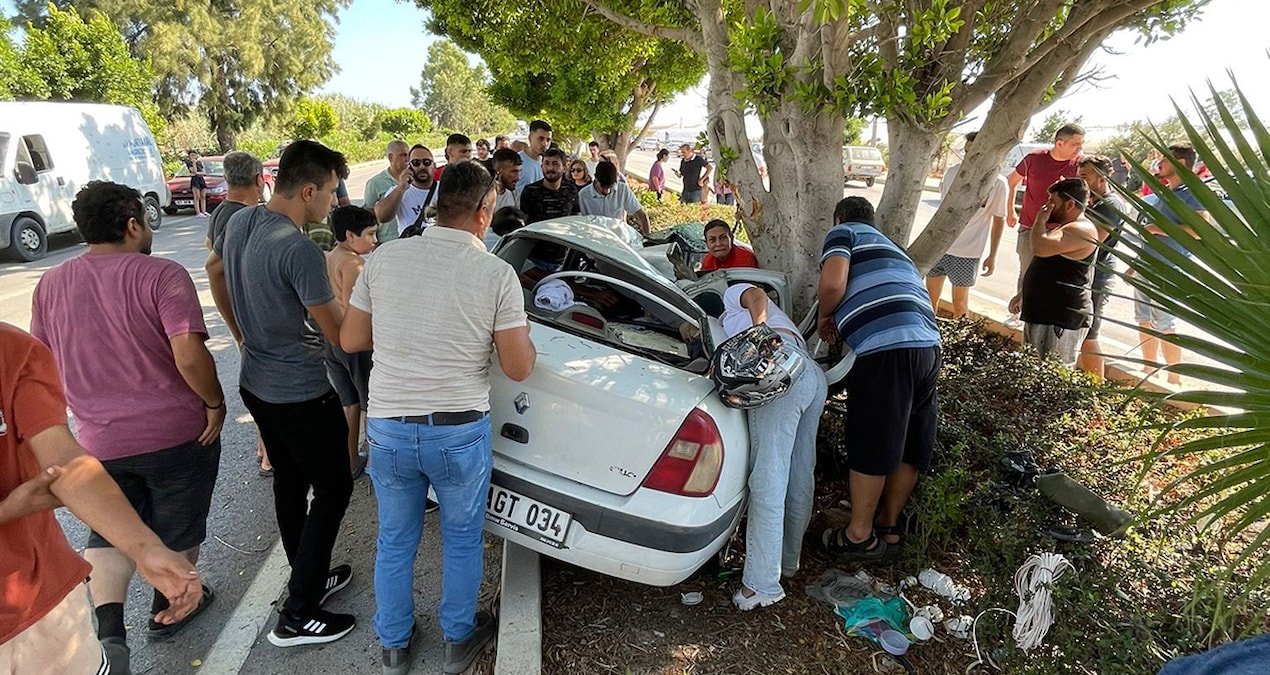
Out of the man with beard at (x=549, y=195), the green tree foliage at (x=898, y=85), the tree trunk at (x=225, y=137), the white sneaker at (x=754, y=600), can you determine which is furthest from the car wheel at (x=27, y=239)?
the tree trunk at (x=225, y=137)

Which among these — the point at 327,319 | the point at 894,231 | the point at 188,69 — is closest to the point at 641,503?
the point at 327,319

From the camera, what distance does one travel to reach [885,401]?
287cm

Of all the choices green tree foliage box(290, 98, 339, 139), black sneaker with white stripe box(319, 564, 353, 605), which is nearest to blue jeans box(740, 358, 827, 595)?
black sneaker with white stripe box(319, 564, 353, 605)

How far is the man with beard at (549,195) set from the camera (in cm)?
596

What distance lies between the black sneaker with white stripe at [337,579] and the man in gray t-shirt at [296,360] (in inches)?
7.4

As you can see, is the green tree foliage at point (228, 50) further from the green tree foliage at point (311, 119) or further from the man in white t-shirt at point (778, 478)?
the man in white t-shirt at point (778, 478)

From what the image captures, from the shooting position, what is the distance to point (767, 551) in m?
2.64

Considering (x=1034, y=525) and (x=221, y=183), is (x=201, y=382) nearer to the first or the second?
(x=1034, y=525)

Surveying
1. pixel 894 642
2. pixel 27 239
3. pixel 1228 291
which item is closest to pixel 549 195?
pixel 894 642

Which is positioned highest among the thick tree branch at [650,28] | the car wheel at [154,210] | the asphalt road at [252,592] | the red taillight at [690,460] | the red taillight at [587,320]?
the thick tree branch at [650,28]

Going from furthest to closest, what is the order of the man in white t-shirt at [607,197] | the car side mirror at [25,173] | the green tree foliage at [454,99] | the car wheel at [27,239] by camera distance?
the green tree foliage at [454,99], the car side mirror at [25,173], the car wheel at [27,239], the man in white t-shirt at [607,197]

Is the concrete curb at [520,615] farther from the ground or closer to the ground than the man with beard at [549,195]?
closer to the ground

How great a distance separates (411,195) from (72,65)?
22.9 meters

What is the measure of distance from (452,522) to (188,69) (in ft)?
130
